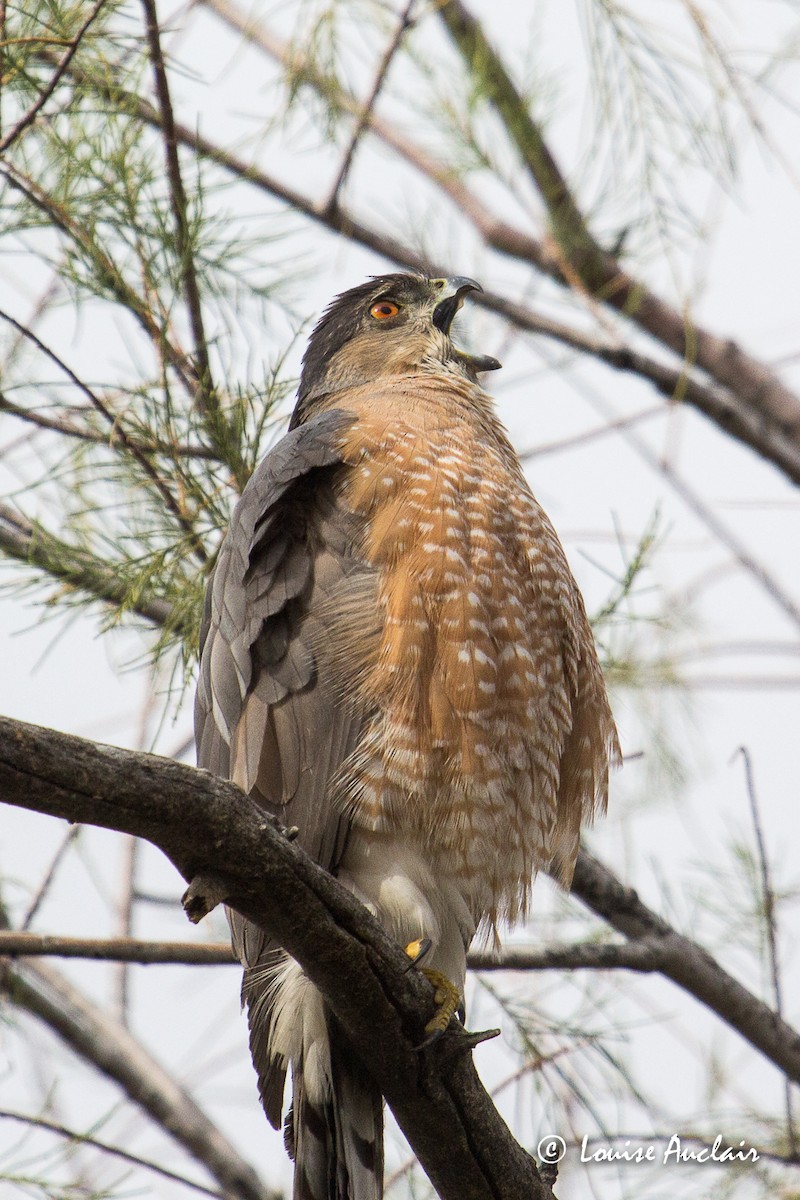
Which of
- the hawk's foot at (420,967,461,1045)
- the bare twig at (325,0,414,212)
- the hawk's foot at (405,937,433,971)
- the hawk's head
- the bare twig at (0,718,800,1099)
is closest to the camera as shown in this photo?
the bare twig at (0,718,800,1099)

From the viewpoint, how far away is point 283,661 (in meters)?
3.49

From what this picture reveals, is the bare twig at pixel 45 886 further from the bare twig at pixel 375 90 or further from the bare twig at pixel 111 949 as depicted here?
the bare twig at pixel 375 90

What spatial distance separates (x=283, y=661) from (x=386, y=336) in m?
1.72

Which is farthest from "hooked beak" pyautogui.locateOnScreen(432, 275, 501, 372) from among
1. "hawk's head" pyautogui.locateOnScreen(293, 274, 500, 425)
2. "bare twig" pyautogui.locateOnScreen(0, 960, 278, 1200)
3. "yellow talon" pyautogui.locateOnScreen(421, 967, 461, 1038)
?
"bare twig" pyautogui.locateOnScreen(0, 960, 278, 1200)

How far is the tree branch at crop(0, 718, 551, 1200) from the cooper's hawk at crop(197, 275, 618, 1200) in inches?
11.5

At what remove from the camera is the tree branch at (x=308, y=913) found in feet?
7.35

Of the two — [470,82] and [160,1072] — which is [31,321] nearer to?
[470,82]

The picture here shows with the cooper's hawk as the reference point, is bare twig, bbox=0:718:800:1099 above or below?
below

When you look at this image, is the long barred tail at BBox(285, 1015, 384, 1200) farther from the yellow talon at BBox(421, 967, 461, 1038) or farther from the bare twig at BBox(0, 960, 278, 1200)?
the bare twig at BBox(0, 960, 278, 1200)

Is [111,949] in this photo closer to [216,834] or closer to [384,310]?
[216,834]

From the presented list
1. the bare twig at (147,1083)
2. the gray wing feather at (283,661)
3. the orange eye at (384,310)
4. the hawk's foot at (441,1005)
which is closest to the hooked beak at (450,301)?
the orange eye at (384,310)

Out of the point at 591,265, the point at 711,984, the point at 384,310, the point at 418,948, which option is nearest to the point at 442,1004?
the point at 418,948

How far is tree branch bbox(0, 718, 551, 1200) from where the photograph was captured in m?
2.24

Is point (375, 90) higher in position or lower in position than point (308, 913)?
higher
